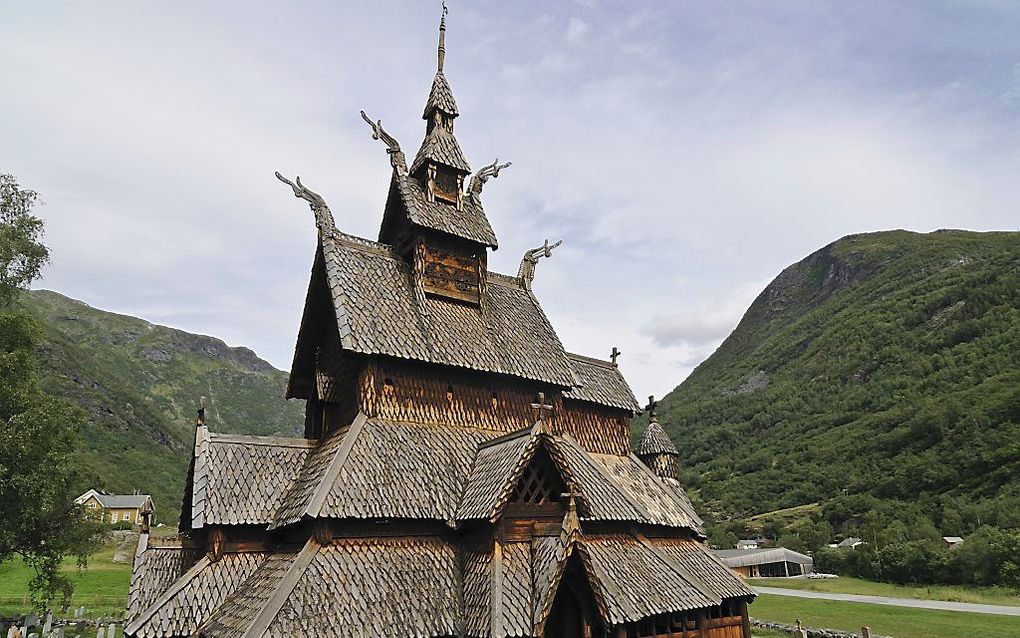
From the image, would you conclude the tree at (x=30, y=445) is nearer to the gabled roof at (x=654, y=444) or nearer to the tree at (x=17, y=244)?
the tree at (x=17, y=244)

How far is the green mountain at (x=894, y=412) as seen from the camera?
94.8 metres

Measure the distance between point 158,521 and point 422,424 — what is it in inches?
3623

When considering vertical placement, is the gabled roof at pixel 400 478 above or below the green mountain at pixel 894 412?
below

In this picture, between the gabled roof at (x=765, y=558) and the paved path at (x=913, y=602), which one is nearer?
the paved path at (x=913, y=602)

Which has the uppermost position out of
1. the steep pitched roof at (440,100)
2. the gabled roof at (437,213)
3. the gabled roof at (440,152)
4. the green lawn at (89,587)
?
the steep pitched roof at (440,100)

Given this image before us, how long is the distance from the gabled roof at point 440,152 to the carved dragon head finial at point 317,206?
3.42 meters

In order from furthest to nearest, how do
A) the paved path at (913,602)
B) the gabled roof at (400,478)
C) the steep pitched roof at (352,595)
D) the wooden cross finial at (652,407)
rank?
1. the paved path at (913,602)
2. the wooden cross finial at (652,407)
3. the gabled roof at (400,478)
4. the steep pitched roof at (352,595)

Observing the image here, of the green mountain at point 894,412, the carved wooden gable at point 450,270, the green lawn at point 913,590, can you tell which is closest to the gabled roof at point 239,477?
the carved wooden gable at point 450,270

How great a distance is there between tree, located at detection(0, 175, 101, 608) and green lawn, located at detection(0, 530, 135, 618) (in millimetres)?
8034

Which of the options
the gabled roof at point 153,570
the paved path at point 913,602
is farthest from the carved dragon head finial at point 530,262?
the paved path at point 913,602

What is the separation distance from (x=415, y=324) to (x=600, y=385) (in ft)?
28.0

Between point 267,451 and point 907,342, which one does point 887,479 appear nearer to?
point 907,342

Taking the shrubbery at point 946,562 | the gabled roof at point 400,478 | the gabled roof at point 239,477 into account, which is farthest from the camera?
the shrubbery at point 946,562

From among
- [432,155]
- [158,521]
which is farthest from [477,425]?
[158,521]
